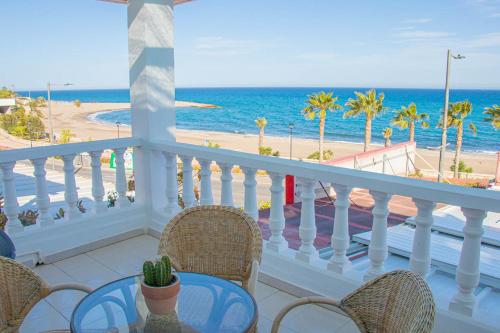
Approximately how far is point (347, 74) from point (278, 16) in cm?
1248

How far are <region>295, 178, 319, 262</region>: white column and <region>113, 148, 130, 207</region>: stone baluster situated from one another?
5.35 ft

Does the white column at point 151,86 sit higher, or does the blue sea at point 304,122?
the white column at point 151,86

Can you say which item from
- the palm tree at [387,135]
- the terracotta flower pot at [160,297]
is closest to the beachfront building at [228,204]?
the terracotta flower pot at [160,297]

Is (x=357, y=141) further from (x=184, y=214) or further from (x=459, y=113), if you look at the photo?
(x=184, y=214)

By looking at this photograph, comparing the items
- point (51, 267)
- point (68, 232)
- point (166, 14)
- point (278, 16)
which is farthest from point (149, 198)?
point (278, 16)

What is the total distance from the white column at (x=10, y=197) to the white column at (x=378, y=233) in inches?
92.3

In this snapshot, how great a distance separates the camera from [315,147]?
32625 millimetres

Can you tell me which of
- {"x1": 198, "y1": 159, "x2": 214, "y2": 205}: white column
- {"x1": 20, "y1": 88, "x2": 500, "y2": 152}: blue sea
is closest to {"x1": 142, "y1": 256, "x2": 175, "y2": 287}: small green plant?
{"x1": 198, "y1": 159, "x2": 214, "y2": 205}: white column

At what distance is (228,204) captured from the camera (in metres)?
2.83

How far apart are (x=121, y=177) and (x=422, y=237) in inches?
93.0

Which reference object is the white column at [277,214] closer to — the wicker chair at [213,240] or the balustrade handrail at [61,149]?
the wicker chair at [213,240]

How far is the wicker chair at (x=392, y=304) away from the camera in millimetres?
1092

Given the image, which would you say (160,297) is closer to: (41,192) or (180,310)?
(180,310)

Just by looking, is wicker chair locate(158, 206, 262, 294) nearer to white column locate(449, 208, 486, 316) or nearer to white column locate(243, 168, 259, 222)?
white column locate(243, 168, 259, 222)
